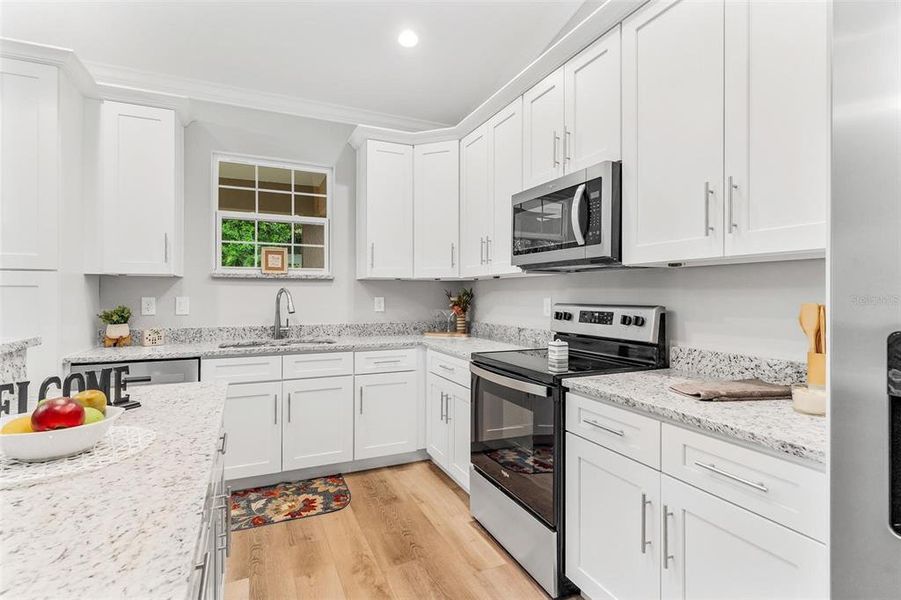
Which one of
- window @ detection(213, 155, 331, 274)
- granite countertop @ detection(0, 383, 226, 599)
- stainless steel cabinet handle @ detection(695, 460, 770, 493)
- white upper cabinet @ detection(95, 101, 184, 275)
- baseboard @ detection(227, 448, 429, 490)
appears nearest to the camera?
granite countertop @ detection(0, 383, 226, 599)

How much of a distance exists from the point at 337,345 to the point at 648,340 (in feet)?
6.57

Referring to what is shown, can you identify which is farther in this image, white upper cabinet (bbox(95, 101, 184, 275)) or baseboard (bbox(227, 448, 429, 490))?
baseboard (bbox(227, 448, 429, 490))

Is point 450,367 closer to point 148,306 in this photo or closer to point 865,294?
point 148,306

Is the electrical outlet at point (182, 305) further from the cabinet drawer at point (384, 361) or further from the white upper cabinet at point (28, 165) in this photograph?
the cabinet drawer at point (384, 361)

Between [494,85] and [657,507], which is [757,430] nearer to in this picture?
[657,507]

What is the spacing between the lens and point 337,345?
10.5 ft

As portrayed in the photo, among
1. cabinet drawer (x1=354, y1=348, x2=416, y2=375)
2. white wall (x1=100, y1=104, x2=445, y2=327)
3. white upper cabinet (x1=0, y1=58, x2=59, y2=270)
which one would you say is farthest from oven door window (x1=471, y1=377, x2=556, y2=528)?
white upper cabinet (x1=0, y1=58, x2=59, y2=270)

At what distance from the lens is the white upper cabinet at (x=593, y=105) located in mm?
2042

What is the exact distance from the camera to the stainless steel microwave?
203 cm

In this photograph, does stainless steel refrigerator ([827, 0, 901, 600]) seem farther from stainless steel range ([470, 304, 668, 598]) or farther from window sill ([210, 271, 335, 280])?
window sill ([210, 271, 335, 280])

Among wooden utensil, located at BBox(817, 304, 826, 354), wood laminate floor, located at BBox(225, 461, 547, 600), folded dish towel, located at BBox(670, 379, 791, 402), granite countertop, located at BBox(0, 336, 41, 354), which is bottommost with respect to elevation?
wood laminate floor, located at BBox(225, 461, 547, 600)

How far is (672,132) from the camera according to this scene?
177cm

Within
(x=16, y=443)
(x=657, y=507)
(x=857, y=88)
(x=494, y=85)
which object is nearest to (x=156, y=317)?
(x=16, y=443)

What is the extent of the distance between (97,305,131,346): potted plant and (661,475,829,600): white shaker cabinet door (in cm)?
321
